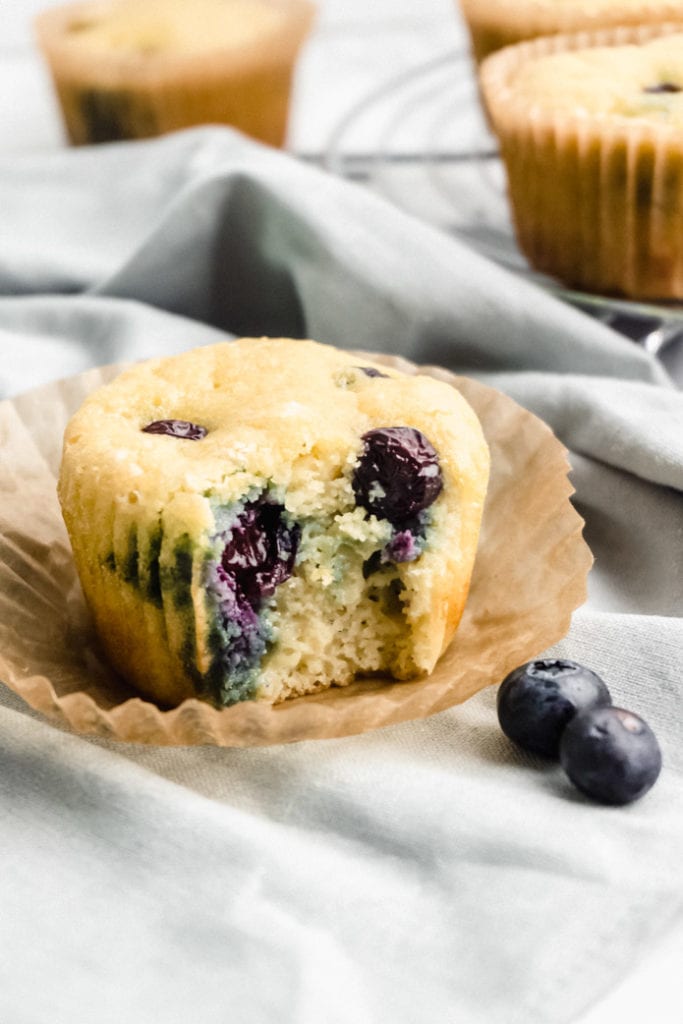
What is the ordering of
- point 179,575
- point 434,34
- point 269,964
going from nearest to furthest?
point 269,964 → point 179,575 → point 434,34

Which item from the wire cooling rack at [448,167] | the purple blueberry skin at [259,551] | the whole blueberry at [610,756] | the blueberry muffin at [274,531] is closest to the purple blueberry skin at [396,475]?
the blueberry muffin at [274,531]

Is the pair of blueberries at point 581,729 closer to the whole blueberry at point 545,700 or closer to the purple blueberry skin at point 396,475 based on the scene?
the whole blueberry at point 545,700

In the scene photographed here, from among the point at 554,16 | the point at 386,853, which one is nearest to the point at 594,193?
the point at 554,16

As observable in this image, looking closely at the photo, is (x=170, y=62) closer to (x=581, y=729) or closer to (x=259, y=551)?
(x=259, y=551)

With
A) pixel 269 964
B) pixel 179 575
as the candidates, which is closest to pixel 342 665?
pixel 179 575

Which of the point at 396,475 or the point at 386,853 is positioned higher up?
the point at 396,475

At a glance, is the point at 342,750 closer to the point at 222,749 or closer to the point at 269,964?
the point at 222,749
